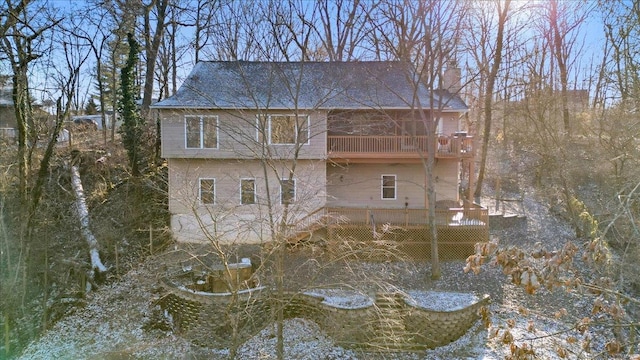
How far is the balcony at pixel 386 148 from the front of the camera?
16.9m

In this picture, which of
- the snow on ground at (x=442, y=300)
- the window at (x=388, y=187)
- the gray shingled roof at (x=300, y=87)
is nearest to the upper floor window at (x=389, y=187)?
the window at (x=388, y=187)

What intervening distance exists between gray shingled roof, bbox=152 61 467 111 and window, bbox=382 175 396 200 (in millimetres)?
3286

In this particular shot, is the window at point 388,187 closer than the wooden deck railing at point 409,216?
No

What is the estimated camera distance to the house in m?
16.3

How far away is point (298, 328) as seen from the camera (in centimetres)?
1246

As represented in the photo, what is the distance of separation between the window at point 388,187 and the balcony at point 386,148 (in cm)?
139

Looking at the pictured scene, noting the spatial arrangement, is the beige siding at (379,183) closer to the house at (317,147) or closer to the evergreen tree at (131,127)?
the house at (317,147)

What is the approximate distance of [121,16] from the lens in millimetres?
21172

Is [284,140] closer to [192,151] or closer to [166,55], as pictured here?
[192,151]

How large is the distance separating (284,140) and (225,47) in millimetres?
7925

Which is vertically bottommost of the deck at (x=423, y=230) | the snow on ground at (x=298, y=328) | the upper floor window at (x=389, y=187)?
the snow on ground at (x=298, y=328)

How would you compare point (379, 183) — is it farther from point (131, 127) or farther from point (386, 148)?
point (131, 127)

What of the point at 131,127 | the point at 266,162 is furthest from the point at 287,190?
the point at 131,127

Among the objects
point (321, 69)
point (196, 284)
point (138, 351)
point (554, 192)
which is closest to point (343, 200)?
point (321, 69)
